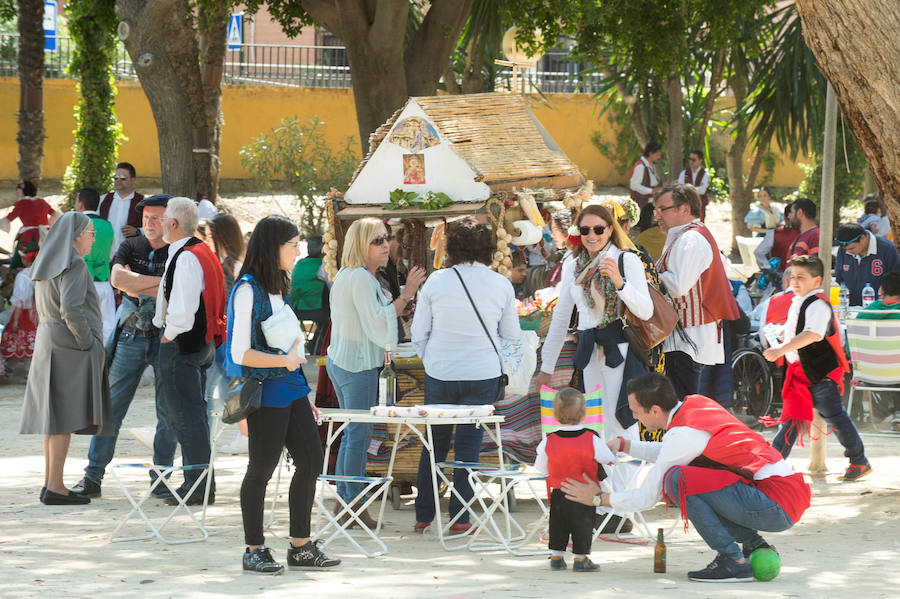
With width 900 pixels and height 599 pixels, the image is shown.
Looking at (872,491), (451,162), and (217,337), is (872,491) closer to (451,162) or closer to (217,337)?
(451,162)

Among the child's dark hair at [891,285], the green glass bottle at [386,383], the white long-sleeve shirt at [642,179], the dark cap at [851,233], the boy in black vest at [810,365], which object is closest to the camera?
the green glass bottle at [386,383]

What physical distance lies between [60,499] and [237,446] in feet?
6.08

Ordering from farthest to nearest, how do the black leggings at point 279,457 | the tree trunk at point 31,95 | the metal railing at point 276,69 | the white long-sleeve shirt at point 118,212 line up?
1. the metal railing at point 276,69
2. the tree trunk at point 31,95
3. the white long-sleeve shirt at point 118,212
4. the black leggings at point 279,457

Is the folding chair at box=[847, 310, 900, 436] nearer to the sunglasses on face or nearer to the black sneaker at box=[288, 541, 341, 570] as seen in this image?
the sunglasses on face

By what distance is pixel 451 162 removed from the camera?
7.80 meters

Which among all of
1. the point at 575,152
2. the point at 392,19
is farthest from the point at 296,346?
the point at 575,152

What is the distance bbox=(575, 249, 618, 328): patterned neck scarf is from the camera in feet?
21.1

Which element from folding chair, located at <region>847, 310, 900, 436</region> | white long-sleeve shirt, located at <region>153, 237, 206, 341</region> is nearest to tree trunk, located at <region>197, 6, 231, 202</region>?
white long-sleeve shirt, located at <region>153, 237, 206, 341</region>

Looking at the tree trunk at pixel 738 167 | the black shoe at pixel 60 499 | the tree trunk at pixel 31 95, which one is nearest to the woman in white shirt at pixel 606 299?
the black shoe at pixel 60 499

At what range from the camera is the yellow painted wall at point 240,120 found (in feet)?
84.7

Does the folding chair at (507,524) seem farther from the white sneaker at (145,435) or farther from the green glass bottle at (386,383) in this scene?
the white sneaker at (145,435)

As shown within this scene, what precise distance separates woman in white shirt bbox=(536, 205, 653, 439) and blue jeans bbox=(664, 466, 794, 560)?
1.07 metres

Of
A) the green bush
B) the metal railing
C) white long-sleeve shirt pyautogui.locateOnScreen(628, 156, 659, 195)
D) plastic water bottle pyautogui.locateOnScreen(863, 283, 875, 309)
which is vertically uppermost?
the metal railing

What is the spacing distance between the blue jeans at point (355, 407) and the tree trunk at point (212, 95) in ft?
27.1
